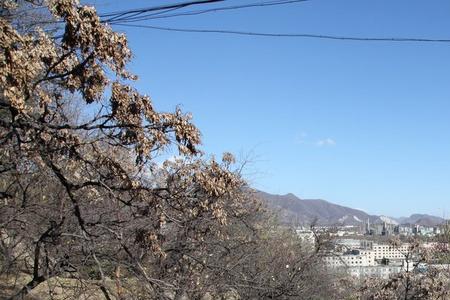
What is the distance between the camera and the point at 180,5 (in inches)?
324

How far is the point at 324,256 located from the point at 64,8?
1248cm

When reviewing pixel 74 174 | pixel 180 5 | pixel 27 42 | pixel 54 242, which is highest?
pixel 180 5

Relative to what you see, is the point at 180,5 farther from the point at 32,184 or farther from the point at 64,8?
the point at 32,184

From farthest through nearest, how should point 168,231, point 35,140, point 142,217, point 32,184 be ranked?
1. point 168,231
2. point 32,184
3. point 142,217
4. point 35,140

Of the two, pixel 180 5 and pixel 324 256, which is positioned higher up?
pixel 180 5

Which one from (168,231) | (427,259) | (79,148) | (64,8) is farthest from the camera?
(427,259)

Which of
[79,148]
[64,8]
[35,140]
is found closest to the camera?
[64,8]

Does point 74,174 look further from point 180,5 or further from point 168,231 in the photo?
point 168,231

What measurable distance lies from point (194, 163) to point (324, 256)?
363 inches

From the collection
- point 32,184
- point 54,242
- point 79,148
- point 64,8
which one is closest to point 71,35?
point 64,8

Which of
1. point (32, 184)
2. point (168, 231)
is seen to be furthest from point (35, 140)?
point (168, 231)

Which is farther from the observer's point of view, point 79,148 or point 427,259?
point 427,259

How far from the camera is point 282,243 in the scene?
54.5 ft

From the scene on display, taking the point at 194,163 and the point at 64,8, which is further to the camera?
the point at 194,163
